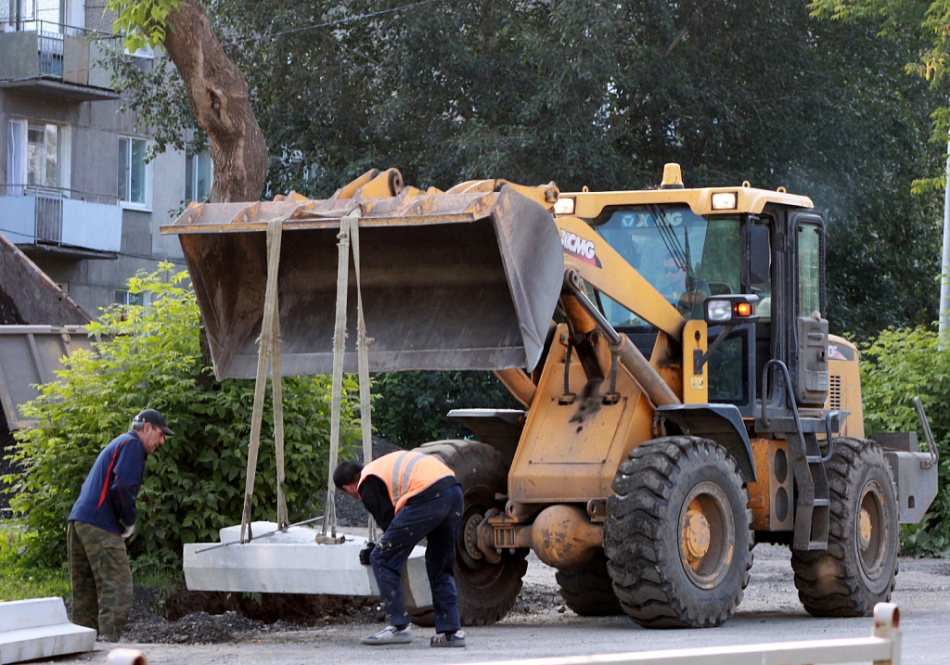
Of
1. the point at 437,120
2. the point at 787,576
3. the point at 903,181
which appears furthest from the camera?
the point at 903,181

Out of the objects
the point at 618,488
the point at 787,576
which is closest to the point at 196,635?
the point at 618,488

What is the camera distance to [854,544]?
34.6 feet

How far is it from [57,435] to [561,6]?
1188 centimetres

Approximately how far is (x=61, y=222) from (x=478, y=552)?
21997 millimetres

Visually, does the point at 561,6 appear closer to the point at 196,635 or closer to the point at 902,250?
the point at 902,250

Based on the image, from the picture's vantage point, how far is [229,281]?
9.51m

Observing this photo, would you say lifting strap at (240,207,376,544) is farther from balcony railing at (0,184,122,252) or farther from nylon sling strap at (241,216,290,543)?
balcony railing at (0,184,122,252)

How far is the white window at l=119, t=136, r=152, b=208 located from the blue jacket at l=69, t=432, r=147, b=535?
24.1 meters

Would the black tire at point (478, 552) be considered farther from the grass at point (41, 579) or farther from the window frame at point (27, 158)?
the window frame at point (27, 158)

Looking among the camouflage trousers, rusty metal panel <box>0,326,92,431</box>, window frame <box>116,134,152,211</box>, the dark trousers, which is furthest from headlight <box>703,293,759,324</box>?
window frame <box>116,134,152,211</box>

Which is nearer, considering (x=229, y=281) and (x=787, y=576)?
(x=229, y=281)

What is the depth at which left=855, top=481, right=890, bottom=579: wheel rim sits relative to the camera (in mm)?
10898

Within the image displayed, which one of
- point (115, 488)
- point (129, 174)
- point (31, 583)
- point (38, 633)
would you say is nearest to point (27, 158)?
point (129, 174)

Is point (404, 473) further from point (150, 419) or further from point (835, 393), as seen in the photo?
point (835, 393)
